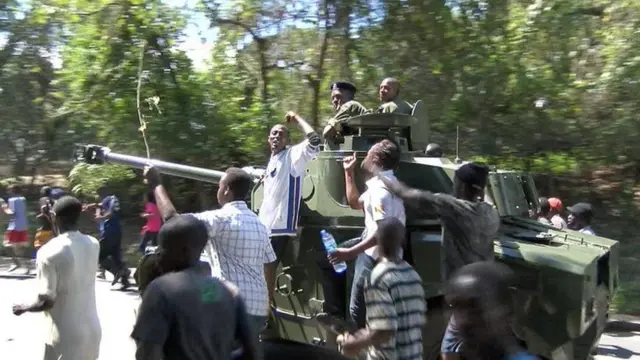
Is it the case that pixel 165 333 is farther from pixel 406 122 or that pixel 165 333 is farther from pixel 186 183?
pixel 186 183

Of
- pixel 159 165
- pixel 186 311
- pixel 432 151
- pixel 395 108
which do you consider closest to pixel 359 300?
pixel 186 311

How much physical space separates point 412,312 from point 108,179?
11.0m

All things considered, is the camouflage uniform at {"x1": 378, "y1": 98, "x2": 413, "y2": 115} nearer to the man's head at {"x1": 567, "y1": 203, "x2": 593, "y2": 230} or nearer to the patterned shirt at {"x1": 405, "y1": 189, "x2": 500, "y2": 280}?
the patterned shirt at {"x1": 405, "y1": 189, "x2": 500, "y2": 280}

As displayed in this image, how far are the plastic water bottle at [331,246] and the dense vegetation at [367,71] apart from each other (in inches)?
255

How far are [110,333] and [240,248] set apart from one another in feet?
15.8

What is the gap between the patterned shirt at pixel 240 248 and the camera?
4684 mm

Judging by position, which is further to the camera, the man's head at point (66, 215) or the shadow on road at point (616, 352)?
the shadow on road at point (616, 352)

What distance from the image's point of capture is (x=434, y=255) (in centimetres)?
598

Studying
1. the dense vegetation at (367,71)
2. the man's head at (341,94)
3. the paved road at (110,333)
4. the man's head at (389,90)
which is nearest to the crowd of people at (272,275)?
the man's head at (341,94)

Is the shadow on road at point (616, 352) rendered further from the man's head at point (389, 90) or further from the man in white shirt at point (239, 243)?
the man in white shirt at point (239, 243)

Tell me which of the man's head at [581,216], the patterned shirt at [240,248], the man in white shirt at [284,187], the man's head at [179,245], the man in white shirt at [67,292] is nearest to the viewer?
the man's head at [179,245]

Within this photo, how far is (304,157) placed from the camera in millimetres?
6258

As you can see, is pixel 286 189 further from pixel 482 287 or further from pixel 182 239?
pixel 482 287

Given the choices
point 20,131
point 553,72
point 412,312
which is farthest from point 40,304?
point 20,131
